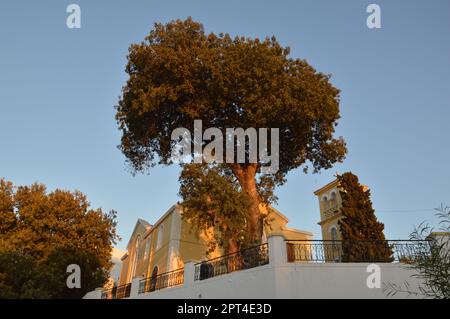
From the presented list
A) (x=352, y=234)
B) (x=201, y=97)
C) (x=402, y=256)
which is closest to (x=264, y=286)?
(x=402, y=256)

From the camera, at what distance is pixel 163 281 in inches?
695

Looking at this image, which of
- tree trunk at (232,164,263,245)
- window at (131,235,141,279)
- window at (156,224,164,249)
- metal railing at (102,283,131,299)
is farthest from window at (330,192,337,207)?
window at (131,235,141,279)

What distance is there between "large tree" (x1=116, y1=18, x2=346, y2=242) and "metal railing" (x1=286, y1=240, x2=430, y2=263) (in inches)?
134

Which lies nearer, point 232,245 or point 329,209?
point 232,245

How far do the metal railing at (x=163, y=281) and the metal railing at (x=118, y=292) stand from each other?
4.80 feet

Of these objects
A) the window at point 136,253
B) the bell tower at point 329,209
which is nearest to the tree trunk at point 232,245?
the bell tower at point 329,209

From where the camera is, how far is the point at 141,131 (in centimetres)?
2011

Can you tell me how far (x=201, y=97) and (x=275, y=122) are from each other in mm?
4147

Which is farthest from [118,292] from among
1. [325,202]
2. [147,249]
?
[325,202]

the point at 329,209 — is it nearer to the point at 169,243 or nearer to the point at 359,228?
the point at 359,228

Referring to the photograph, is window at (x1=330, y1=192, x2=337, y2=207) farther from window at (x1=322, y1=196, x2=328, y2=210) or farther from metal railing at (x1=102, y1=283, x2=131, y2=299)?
metal railing at (x1=102, y1=283, x2=131, y2=299)

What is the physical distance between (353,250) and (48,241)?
18.8m

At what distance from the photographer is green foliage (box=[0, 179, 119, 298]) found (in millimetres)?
19922

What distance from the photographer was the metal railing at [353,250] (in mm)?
13211
